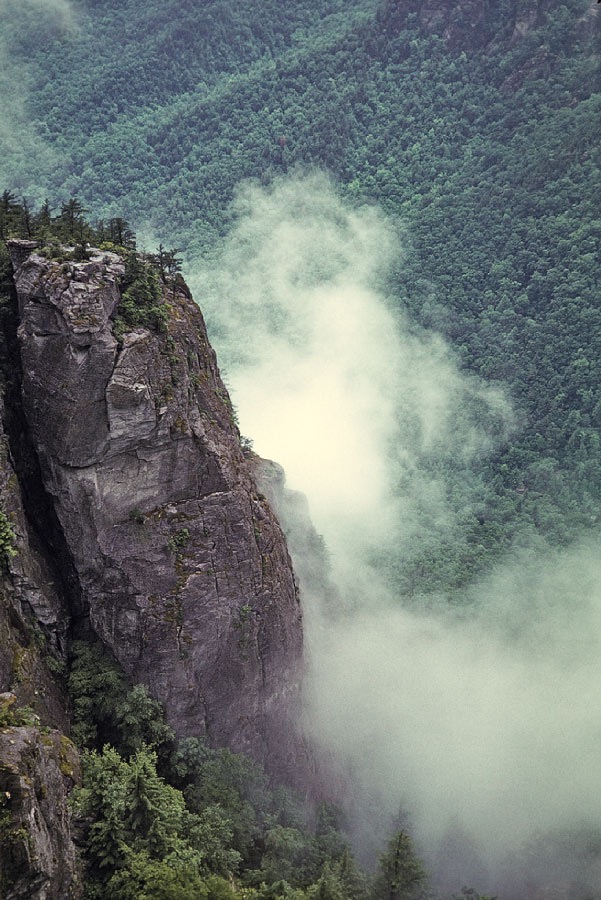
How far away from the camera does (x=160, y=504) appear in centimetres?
5081

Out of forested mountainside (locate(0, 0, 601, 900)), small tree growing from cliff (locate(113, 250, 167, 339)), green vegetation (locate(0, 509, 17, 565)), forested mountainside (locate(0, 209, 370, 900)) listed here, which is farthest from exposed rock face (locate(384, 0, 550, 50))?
green vegetation (locate(0, 509, 17, 565))

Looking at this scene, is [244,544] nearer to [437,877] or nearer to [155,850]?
[155,850]

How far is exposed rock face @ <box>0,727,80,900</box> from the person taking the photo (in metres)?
31.9

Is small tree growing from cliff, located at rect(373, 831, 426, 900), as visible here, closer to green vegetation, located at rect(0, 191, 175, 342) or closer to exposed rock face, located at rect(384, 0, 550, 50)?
green vegetation, located at rect(0, 191, 175, 342)

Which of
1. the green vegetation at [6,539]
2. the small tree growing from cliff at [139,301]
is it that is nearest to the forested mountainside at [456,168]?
the small tree growing from cliff at [139,301]

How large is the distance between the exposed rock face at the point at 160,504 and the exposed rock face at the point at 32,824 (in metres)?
12.2

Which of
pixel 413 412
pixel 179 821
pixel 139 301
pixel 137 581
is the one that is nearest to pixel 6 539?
pixel 137 581

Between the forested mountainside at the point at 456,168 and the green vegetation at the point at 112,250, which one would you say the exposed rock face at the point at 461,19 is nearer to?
the forested mountainside at the point at 456,168

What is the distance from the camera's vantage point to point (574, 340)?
5399 inches

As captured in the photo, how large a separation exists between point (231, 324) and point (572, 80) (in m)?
77.5

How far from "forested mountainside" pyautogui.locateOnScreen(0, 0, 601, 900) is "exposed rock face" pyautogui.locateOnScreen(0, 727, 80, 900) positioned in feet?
1.05

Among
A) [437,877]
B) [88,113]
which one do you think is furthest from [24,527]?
[88,113]

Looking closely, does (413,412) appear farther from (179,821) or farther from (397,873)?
(179,821)

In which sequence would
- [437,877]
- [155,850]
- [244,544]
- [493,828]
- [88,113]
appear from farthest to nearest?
1. [88,113]
2. [493,828]
3. [437,877]
4. [244,544]
5. [155,850]
